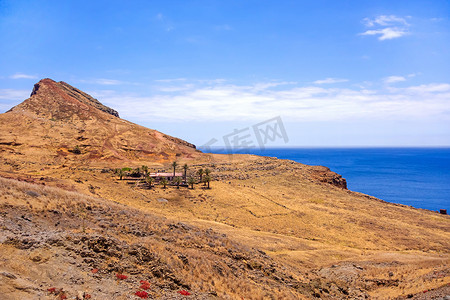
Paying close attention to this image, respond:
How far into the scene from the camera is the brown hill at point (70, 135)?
206ft

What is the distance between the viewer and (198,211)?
4128cm

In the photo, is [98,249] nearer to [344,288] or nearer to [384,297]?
[344,288]

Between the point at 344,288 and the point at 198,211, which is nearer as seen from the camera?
the point at 344,288

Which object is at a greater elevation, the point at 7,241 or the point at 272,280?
the point at 7,241

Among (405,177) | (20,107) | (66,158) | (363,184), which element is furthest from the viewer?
(405,177)

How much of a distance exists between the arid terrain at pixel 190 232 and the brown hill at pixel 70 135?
47cm

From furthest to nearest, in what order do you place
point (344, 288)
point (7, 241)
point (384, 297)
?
point (344, 288) < point (384, 297) < point (7, 241)

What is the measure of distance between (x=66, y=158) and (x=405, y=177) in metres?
149

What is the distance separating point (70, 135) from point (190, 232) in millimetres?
58657

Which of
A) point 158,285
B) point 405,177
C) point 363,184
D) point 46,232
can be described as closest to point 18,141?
point 46,232

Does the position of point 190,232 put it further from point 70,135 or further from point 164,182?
point 70,135

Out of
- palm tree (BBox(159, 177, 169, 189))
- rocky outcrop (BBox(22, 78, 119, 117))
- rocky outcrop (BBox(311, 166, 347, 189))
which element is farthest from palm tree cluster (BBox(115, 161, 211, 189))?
rocky outcrop (BBox(22, 78, 119, 117))

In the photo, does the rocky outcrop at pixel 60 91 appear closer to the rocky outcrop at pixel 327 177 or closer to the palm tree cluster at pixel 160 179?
the palm tree cluster at pixel 160 179

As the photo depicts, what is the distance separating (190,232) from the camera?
2292cm
